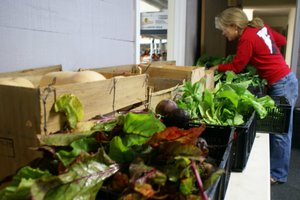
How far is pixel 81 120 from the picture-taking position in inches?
29.7

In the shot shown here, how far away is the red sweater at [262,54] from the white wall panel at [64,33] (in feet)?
3.98

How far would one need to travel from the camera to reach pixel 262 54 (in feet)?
7.76

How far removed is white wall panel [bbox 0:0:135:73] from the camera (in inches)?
40.8

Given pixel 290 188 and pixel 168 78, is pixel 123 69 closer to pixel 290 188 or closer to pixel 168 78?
pixel 168 78

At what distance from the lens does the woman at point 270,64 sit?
2.32m

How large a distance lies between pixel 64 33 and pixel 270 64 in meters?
2.08

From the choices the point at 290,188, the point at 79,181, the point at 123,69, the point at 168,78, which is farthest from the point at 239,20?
the point at 79,181

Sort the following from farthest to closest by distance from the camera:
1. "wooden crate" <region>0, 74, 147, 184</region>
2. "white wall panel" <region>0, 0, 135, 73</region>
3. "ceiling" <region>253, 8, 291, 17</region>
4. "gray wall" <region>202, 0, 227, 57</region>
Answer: "ceiling" <region>253, 8, 291, 17</region> < "gray wall" <region>202, 0, 227, 57</region> < "white wall panel" <region>0, 0, 135, 73</region> < "wooden crate" <region>0, 74, 147, 184</region>

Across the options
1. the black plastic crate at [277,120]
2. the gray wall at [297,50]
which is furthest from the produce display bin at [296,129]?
the black plastic crate at [277,120]

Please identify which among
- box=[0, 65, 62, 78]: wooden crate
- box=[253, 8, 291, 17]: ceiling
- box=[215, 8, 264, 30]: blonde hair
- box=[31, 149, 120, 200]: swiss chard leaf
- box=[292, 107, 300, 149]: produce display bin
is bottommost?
box=[292, 107, 300, 149]: produce display bin

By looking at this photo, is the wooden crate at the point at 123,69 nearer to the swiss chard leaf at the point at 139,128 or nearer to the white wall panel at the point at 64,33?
the white wall panel at the point at 64,33

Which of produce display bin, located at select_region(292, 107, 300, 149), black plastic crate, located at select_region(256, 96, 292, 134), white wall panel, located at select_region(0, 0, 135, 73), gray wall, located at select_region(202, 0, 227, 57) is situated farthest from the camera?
gray wall, located at select_region(202, 0, 227, 57)

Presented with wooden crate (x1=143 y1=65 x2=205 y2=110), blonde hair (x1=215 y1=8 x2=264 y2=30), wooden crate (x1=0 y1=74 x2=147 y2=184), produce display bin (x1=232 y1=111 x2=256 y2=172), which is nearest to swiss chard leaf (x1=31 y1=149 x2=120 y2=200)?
wooden crate (x1=0 y1=74 x2=147 y2=184)

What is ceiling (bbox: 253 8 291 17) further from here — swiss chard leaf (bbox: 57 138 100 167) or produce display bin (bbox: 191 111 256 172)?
swiss chard leaf (bbox: 57 138 100 167)
